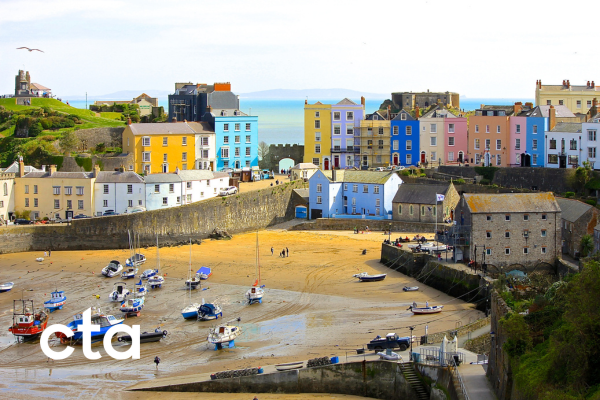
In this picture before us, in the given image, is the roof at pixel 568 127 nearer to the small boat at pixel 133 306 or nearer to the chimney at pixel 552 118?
the chimney at pixel 552 118

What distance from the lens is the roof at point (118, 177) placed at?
2055 inches

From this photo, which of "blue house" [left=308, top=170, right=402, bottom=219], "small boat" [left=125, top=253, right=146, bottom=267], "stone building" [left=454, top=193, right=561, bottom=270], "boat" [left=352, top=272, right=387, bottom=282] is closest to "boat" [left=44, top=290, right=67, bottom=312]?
"small boat" [left=125, top=253, right=146, bottom=267]

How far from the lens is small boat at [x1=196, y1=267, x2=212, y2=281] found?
4062cm

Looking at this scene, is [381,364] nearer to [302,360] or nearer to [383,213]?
[302,360]

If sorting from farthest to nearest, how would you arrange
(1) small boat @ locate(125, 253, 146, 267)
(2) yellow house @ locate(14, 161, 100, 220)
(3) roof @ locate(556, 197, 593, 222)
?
(2) yellow house @ locate(14, 161, 100, 220) → (1) small boat @ locate(125, 253, 146, 267) → (3) roof @ locate(556, 197, 593, 222)

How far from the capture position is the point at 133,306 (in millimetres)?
34594

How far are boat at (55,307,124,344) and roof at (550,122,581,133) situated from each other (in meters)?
33.8

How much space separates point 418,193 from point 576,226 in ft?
43.9

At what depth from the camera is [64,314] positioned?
34.6 metres

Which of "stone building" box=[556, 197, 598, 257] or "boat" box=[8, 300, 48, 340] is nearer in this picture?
"boat" box=[8, 300, 48, 340]

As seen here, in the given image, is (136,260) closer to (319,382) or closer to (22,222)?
(22,222)

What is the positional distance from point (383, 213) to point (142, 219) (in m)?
15.2

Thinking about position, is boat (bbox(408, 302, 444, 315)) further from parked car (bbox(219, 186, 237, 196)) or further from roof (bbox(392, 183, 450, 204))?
parked car (bbox(219, 186, 237, 196))

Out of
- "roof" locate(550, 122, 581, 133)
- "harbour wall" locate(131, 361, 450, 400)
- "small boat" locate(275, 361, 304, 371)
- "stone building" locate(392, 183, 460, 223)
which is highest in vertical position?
"roof" locate(550, 122, 581, 133)
